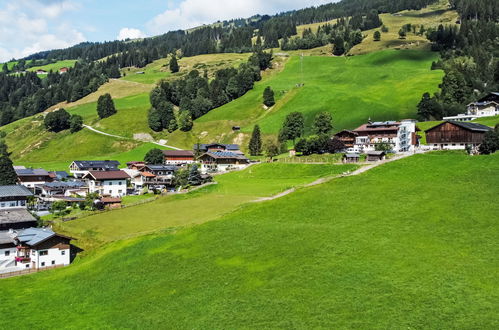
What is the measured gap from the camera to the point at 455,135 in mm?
90125

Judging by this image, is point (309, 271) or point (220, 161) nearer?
point (309, 271)

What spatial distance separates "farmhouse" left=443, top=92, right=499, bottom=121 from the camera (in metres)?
123

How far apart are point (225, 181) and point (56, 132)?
131 metres

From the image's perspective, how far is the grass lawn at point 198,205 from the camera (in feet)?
223

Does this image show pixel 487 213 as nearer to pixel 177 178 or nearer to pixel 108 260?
pixel 108 260

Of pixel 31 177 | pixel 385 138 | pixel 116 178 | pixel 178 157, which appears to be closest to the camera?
pixel 116 178

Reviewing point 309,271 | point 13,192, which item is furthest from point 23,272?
point 309,271

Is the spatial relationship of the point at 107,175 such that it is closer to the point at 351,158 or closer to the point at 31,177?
the point at 31,177

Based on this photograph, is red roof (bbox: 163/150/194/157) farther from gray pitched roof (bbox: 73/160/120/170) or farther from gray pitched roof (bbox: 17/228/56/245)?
gray pitched roof (bbox: 17/228/56/245)

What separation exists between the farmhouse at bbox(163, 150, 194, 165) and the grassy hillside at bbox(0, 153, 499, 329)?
83164 mm

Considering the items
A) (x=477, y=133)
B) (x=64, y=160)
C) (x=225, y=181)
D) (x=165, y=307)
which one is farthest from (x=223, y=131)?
(x=165, y=307)

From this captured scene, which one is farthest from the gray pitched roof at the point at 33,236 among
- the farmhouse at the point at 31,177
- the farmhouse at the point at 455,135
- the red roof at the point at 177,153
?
the red roof at the point at 177,153

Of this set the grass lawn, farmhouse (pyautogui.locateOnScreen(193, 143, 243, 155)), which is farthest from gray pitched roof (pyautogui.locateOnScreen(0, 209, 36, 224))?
farmhouse (pyautogui.locateOnScreen(193, 143, 243, 155))

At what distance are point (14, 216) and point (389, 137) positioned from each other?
8483 centimetres
